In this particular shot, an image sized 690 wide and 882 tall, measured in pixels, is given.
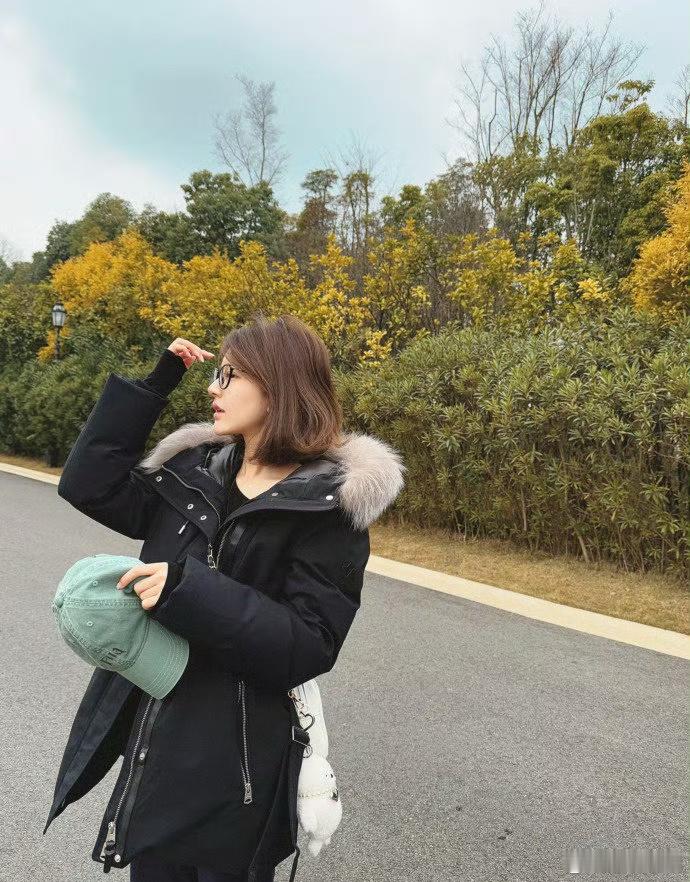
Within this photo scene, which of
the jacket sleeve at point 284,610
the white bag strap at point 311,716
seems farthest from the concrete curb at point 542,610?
the jacket sleeve at point 284,610

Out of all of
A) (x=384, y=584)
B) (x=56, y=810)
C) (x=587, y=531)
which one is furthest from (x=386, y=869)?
(x=587, y=531)

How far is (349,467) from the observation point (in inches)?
59.0

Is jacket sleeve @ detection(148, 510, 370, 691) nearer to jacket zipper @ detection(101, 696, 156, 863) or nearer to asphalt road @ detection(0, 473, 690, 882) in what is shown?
jacket zipper @ detection(101, 696, 156, 863)

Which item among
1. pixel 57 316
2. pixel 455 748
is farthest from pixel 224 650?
pixel 57 316

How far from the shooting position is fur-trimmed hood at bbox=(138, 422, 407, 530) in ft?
4.60

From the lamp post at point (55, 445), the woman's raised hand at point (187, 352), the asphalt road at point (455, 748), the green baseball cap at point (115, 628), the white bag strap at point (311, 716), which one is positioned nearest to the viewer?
the green baseball cap at point (115, 628)

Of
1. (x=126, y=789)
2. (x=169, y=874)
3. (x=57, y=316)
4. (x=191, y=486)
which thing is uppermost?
(x=57, y=316)

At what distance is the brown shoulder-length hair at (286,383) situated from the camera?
4.90 ft

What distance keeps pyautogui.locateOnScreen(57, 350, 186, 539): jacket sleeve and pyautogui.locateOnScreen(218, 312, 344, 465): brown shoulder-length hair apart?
9.1 inches

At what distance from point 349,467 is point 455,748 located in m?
1.96

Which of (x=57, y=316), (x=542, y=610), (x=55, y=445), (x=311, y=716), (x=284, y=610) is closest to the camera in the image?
(x=284, y=610)

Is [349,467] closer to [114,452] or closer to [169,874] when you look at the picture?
[114,452]

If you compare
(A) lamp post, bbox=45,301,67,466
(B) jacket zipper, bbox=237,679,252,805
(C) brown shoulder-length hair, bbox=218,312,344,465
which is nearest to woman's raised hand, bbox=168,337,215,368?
(C) brown shoulder-length hair, bbox=218,312,344,465

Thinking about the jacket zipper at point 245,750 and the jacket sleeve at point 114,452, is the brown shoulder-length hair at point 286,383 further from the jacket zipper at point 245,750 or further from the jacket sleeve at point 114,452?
the jacket zipper at point 245,750
